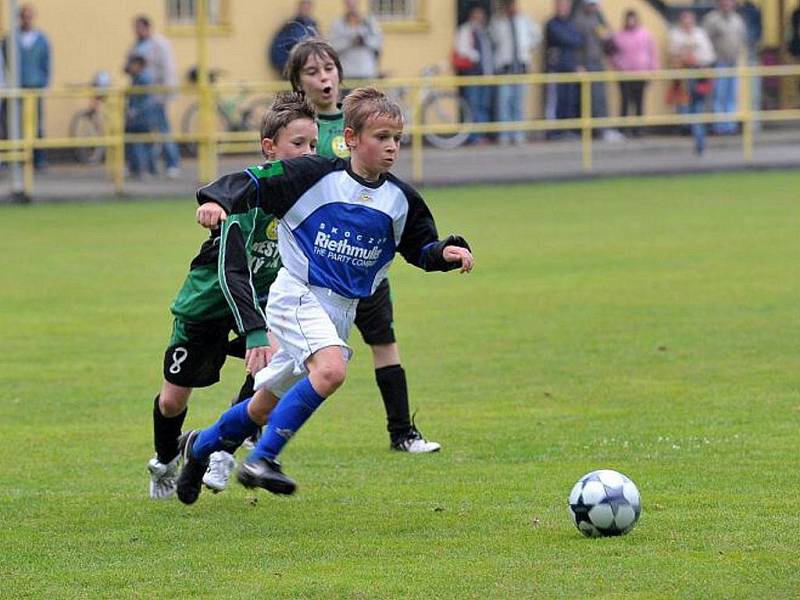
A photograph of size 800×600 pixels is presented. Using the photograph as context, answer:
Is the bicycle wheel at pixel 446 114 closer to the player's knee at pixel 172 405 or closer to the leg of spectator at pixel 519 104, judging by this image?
the leg of spectator at pixel 519 104

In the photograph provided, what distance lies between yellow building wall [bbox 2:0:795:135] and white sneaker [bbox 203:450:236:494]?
1752 centimetres

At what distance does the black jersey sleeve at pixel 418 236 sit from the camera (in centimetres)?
665

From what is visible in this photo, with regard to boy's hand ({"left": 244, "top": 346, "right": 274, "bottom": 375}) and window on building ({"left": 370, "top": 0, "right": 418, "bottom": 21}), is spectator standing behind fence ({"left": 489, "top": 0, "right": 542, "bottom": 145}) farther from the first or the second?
boy's hand ({"left": 244, "top": 346, "right": 274, "bottom": 375})

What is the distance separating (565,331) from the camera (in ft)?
39.3

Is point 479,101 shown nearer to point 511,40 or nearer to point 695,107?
point 511,40

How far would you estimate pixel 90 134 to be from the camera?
992 inches

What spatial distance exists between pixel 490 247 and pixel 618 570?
472 inches

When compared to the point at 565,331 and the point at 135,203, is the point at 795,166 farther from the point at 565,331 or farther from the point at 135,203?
the point at 565,331

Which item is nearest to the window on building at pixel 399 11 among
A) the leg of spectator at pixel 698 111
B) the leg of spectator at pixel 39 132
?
the leg of spectator at pixel 698 111

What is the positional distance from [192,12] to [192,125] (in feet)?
15.2

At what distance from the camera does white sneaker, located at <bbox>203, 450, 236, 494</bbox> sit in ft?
23.4

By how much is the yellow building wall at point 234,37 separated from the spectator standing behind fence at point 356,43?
8.02ft

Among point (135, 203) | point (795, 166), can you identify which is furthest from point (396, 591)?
point (795, 166)

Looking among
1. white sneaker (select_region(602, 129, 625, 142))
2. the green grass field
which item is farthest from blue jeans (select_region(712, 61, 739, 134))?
the green grass field
